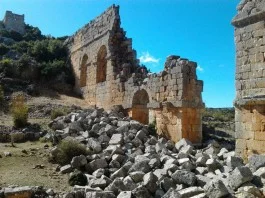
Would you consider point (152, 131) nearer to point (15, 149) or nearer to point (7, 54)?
point (15, 149)

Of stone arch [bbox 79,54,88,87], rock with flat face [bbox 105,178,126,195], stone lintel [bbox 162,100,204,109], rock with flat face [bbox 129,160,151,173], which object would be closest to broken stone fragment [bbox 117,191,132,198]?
rock with flat face [bbox 105,178,126,195]

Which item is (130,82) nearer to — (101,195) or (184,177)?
(184,177)

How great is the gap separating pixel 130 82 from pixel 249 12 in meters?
7.06

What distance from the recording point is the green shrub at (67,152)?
8797 millimetres

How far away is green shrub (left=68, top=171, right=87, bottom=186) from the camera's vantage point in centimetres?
739

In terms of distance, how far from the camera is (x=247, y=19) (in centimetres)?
846

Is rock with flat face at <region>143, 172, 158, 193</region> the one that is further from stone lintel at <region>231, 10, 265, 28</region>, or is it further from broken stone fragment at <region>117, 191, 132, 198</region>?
stone lintel at <region>231, 10, 265, 28</region>

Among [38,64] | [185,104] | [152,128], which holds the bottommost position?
[152,128]

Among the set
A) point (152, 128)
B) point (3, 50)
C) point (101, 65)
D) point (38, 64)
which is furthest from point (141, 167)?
point (3, 50)

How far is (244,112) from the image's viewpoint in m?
8.30

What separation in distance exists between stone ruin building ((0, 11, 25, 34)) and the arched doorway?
90.8 feet

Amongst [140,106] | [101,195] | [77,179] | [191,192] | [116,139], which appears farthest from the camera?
[140,106]

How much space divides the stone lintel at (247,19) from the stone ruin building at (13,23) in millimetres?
33253

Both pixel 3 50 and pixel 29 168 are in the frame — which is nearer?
pixel 29 168
